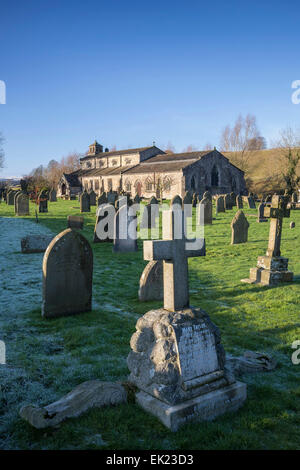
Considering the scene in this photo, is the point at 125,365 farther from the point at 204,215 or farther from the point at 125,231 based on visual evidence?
the point at 204,215

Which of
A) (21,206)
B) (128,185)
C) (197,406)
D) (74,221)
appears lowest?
(197,406)

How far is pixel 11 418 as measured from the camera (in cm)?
325

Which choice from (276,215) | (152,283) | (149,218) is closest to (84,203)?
(149,218)

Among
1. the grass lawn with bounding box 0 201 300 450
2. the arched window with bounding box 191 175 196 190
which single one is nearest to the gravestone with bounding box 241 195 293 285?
the grass lawn with bounding box 0 201 300 450

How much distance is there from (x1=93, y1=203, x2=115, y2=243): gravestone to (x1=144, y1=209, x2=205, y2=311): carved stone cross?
10956 millimetres

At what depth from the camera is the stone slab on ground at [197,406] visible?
122 inches

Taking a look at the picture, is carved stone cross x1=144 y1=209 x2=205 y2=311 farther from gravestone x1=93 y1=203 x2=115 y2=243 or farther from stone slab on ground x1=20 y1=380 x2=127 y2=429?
gravestone x1=93 y1=203 x2=115 y2=243

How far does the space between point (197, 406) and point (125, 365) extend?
1.37 metres

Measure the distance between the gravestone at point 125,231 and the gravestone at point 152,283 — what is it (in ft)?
17.9

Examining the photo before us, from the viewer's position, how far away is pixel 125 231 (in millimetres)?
12578

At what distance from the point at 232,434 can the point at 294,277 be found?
6.66 metres

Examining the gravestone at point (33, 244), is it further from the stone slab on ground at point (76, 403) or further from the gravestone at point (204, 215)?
the gravestone at point (204, 215)

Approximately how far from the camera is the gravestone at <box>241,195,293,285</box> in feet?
27.1

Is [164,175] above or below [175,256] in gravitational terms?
above
